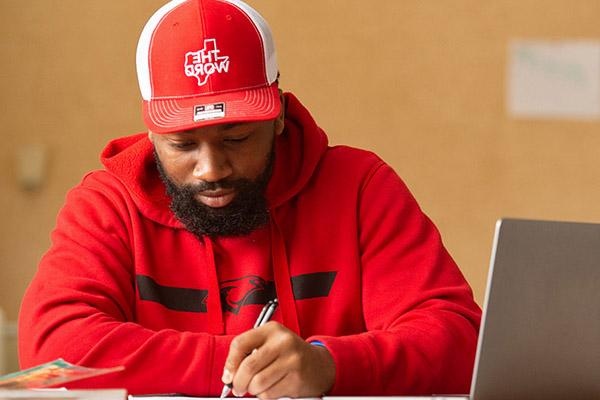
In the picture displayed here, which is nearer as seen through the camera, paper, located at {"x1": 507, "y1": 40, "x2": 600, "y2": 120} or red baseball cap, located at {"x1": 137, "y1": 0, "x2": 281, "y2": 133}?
red baseball cap, located at {"x1": 137, "y1": 0, "x2": 281, "y2": 133}

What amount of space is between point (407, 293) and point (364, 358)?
253mm

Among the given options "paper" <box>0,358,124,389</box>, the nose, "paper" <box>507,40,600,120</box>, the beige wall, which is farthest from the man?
"paper" <box>507,40,600,120</box>

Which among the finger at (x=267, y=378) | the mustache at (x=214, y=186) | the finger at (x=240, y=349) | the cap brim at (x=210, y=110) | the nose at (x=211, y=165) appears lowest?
the finger at (x=267, y=378)

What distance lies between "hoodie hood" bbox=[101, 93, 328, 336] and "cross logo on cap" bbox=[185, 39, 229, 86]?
228 millimetres

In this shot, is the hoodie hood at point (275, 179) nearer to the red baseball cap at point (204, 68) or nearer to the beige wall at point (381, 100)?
the red baseball cap at point (204, 68)

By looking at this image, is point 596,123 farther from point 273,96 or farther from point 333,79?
point 273,96

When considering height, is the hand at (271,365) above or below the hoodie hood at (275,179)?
below

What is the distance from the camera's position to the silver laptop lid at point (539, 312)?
108 centimetres

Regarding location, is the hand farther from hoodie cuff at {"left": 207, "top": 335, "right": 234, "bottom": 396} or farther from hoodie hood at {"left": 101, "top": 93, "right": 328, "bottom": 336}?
hoodie hood at {"left": 101, "top": 93, "right": 328, "bottom": 336}

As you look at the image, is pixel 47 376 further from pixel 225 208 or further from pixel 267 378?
pixel 225 208

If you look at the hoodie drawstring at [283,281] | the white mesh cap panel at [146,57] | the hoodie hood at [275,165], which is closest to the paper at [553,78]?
the hoodie hood at [275,165]

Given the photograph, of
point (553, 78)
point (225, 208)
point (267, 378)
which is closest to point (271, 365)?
point (267, 378)

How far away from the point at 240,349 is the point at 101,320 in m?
0.35

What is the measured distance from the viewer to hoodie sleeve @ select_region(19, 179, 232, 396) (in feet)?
4.77
